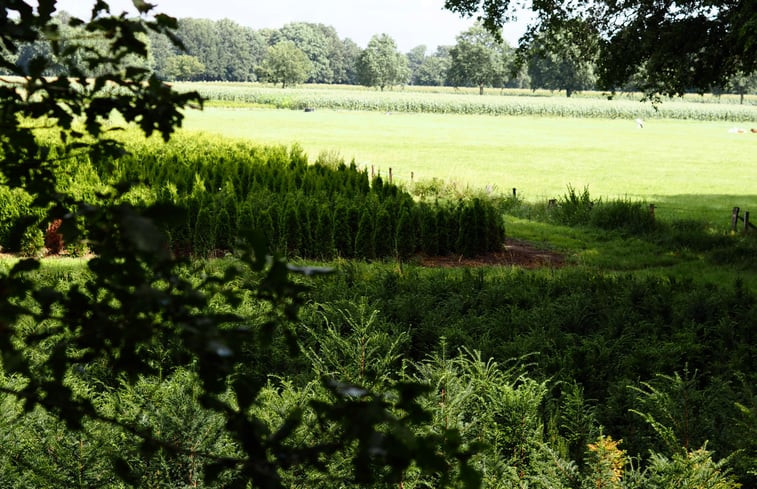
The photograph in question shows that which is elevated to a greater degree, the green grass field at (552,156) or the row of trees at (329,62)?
the row of trees at (329,62)

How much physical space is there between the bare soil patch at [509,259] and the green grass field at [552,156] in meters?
4.06

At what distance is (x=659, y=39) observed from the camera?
38.5ft

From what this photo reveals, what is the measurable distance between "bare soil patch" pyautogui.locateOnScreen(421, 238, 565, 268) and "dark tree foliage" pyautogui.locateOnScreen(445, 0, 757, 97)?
3364 millimetres

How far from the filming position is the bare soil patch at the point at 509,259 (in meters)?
11.5

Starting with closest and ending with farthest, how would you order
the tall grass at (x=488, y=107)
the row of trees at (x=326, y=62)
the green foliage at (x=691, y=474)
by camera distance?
the green foliage at (x=691, y=474) < the tall grass at (x=488, y=107) < the row of trees at (x=326, y=62)

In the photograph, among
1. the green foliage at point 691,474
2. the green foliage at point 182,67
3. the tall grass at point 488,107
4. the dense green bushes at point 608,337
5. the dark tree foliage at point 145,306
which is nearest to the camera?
the dark tree foliage at point 145,306

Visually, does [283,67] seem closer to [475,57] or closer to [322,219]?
[475,57]

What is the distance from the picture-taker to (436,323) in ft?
20.8

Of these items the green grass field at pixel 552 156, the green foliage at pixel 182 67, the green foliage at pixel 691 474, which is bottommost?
the green grass field at pixel 552 156

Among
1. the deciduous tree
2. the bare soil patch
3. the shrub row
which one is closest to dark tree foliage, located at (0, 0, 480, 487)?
the shrub row

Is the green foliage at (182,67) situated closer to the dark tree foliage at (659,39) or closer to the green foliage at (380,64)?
the green foliage at (380,64)

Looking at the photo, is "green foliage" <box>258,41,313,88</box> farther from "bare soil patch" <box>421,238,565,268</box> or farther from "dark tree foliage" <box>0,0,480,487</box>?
"dark tree foliage" <box>0,0,480,487</box>

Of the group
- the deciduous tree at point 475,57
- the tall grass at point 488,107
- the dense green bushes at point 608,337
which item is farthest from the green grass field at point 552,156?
the deciduous tree at point 475,57

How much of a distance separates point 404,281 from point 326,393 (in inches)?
150
